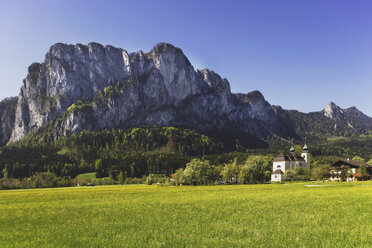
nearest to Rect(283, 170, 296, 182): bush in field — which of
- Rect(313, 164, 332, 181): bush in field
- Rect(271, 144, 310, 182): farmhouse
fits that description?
Rect(313, 164, 332, 181): bush in field

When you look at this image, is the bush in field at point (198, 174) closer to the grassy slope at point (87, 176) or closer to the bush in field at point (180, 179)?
the bush in field at point (180, 179)

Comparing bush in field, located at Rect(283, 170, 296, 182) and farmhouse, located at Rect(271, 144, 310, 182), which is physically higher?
farmhouse, located at Rect(271, 144, 310, 182)

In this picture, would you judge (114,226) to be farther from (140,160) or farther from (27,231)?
(140,160)

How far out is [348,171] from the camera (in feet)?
412

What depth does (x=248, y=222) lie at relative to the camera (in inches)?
784

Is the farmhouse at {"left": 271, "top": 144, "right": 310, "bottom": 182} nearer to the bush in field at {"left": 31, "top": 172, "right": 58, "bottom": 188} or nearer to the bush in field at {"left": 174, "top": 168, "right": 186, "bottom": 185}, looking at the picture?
the bush in field at {"left": 174, "top": 168, "right": 186, "bottom": 185}

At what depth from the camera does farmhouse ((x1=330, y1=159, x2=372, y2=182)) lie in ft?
383

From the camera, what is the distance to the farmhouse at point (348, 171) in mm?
116812

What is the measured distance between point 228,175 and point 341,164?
61.2m

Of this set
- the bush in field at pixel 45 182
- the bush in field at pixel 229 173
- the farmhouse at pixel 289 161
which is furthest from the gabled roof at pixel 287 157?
the bush in field at pixel 45 182

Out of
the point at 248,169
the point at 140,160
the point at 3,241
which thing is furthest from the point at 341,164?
the point at 3,241

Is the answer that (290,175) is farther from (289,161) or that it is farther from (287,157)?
(287,157)

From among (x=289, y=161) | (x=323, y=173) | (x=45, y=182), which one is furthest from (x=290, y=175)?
(x=45, y=182)

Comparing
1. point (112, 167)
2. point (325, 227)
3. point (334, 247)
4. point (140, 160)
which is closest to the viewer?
point (334, 247)
